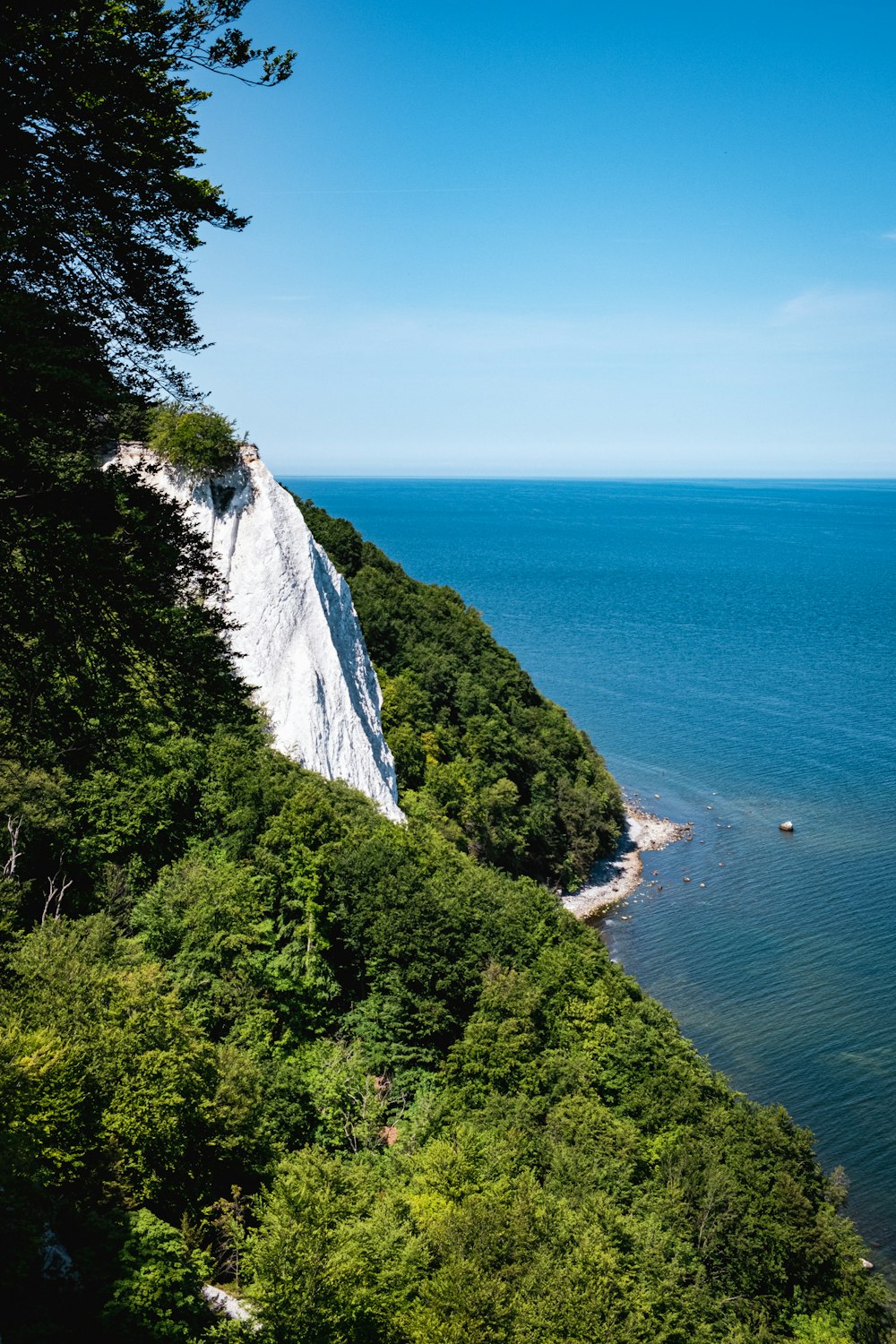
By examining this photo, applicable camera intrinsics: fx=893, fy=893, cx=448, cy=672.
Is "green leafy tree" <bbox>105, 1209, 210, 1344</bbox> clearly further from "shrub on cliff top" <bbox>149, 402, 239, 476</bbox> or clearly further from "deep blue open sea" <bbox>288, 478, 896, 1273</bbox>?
"shrub on cliff top" <bbox>149, 402, 239, 476</bbox>

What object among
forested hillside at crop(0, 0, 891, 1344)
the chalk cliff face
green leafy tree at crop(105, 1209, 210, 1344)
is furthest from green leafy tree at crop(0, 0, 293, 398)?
the chalk cliff face

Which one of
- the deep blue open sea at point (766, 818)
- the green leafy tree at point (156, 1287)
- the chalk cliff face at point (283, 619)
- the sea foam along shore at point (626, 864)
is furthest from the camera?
the sea foam along shore at point (626, 864)

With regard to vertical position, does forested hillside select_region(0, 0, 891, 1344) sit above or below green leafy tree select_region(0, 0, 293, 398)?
below

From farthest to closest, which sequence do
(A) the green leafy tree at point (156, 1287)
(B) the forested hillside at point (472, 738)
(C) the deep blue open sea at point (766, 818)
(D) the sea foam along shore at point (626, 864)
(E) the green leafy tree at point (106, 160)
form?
1. (D) the sea foam along shore at point (626, 864)
2. (B) the forested hillside at point (472, 738)
3. (C) the deep blue open sea at point (766, 818)
4. (A) the green leafy tree at point (156, 1287)
5. (E) the green leafy tree at point (106, 160)

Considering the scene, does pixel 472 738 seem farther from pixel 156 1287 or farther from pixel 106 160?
pixel 106 160

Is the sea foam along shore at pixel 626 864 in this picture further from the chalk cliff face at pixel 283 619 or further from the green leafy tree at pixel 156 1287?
the green leafy tree at pixel 156 1287

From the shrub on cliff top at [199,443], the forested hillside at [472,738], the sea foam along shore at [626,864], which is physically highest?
the shrub on cliff top at [199,443]

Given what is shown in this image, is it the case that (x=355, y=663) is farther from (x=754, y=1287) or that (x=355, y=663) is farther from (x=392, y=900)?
(x=754, y=1287)

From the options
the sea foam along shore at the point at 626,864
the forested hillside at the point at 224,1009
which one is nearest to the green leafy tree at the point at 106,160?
the forested hillside at the point at 224,1009
